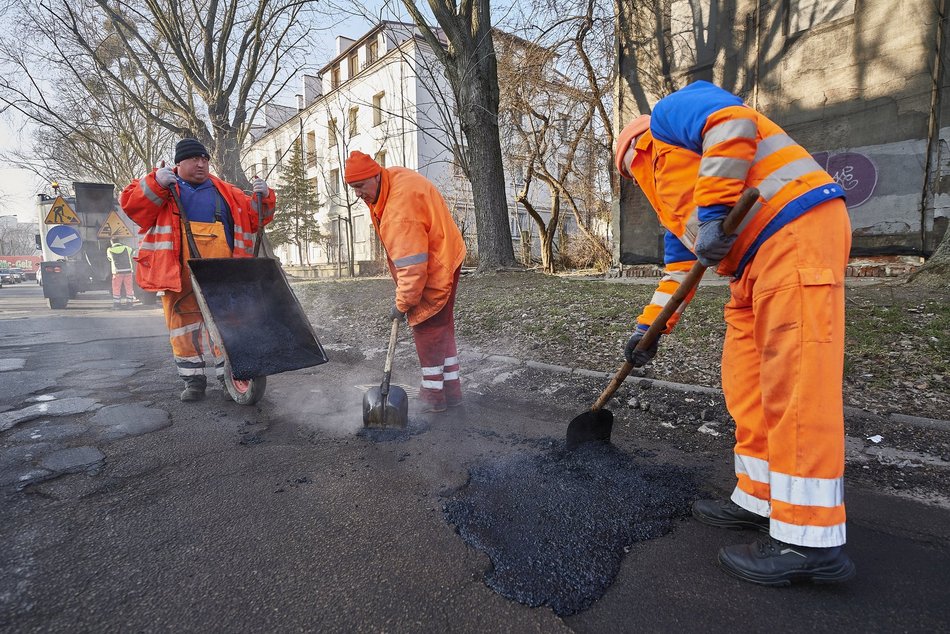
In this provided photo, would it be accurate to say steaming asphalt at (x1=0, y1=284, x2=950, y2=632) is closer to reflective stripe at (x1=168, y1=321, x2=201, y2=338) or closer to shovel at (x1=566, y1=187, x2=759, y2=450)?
shovel at (x1=566, y1=187, x2=759, y2=450)

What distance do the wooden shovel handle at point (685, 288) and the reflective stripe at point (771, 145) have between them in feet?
0.76

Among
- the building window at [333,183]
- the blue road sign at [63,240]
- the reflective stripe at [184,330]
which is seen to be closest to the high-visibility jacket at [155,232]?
the reflective stripe at [184,330]

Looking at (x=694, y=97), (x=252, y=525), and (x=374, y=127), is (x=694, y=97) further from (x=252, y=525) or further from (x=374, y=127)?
(x=374, y=127)

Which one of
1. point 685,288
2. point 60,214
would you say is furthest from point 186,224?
point 60,214

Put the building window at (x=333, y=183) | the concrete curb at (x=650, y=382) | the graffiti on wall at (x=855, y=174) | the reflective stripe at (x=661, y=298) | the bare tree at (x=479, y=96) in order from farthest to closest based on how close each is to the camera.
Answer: the building window at (x=333, y=183)
the bare tree at (x=479, y=96)
the graffiti on wall at (x=855, y=174)
the concrete curb at (x=650, y=382)
the reflective stripe at (x=661, y=298)

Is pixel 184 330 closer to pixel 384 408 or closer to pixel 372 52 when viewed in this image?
pixel 384 408

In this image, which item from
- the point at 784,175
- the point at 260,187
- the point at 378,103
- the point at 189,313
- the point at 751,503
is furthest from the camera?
the point at 378,103

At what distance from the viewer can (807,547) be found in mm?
1672

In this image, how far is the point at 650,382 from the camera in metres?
3.77

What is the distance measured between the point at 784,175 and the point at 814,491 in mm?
1071

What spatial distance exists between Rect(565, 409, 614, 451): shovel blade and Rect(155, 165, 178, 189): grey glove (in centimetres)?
327

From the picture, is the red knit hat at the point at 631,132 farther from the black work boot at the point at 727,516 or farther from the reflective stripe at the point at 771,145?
the black work boot at the point at 727,516

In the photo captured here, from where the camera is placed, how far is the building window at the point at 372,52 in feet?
84.7

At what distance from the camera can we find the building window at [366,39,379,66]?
2581cm
